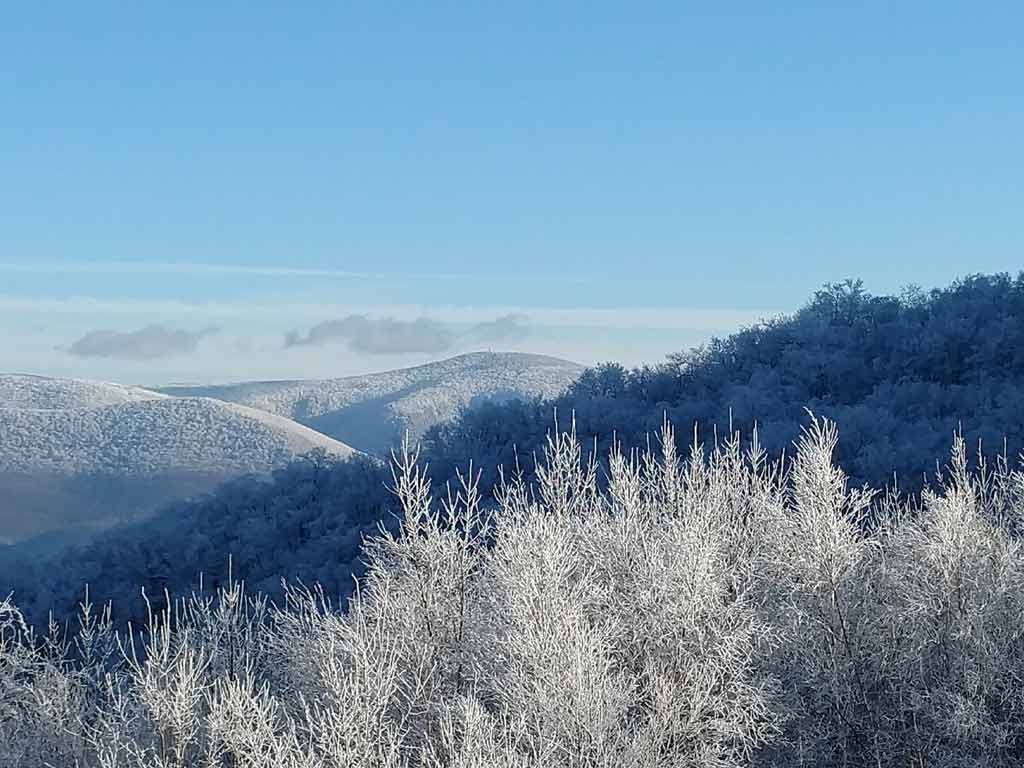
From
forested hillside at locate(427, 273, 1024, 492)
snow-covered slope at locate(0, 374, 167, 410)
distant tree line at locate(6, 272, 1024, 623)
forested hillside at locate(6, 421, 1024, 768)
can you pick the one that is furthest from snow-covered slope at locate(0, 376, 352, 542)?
forested hillside at locate(6, 421, 1024, 768)

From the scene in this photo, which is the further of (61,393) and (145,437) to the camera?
(61,393)

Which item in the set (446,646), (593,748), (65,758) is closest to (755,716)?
(593,748)

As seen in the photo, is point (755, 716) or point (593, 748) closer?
point (593, 748)

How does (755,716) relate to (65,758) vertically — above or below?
above

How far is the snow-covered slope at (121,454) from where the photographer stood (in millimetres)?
104062

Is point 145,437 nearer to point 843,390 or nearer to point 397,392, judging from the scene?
point 397,392

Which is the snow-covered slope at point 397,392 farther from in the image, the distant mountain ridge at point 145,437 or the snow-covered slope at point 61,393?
the snow-covered slope at point 61,393

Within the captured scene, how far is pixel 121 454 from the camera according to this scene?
118875mm

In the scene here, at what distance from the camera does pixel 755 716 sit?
612 inches

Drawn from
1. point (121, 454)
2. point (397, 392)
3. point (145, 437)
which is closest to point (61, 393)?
point (145, 437)

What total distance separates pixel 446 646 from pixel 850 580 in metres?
6.52

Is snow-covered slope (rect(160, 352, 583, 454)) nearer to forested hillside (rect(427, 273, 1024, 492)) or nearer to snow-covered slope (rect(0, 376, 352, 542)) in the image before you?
snow-covered slope (rect(0, 376, 352, 542))

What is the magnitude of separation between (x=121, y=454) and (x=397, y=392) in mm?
66456

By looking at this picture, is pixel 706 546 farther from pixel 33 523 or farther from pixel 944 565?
pixel 33 523
